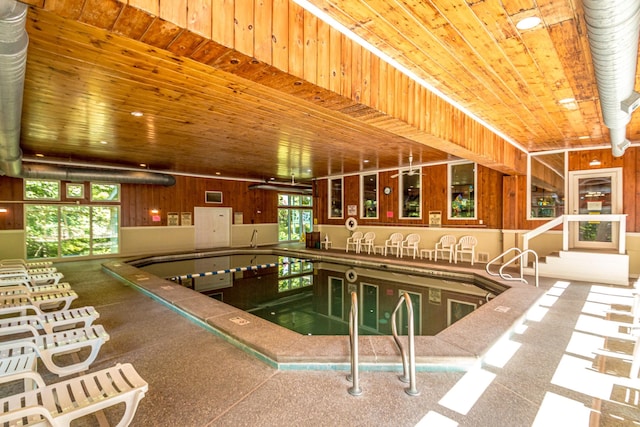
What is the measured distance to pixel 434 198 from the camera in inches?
380

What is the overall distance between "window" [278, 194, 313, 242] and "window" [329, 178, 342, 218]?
2334mm

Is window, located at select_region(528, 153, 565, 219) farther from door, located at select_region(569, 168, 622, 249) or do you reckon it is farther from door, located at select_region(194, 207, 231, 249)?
door, located at select_region(194, 207, 231, 249)

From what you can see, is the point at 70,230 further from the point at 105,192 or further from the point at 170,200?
the point at 170,200

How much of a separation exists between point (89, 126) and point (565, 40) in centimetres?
693

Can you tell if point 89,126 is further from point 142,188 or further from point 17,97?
point 142,188

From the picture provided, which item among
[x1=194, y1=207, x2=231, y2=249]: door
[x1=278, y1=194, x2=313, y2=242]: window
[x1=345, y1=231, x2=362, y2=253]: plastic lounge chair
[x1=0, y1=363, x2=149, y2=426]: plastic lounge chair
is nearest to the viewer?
[x1=0, y1=363, x2=149, y2=426]: plastic lounge chair

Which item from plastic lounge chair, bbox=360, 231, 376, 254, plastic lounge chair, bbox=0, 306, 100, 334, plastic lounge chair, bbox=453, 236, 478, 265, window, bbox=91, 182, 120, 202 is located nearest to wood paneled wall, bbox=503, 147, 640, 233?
plastic lounge chair, bbox=453, 236, 478, 265

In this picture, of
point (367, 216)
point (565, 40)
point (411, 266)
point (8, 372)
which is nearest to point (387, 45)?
point (565, 40)

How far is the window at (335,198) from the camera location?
12492mm

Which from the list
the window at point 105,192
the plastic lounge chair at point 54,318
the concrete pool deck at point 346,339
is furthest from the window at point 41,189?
the plastic lounge chair at point 54,318

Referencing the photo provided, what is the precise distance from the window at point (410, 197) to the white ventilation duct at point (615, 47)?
6.59 meters

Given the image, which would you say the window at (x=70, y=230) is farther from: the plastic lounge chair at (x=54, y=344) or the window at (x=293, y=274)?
the plastic lounge chair at (x=54, y=344)

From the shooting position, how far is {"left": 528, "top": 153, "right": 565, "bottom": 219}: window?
774cm

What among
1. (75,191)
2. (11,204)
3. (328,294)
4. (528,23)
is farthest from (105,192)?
(528,23)
